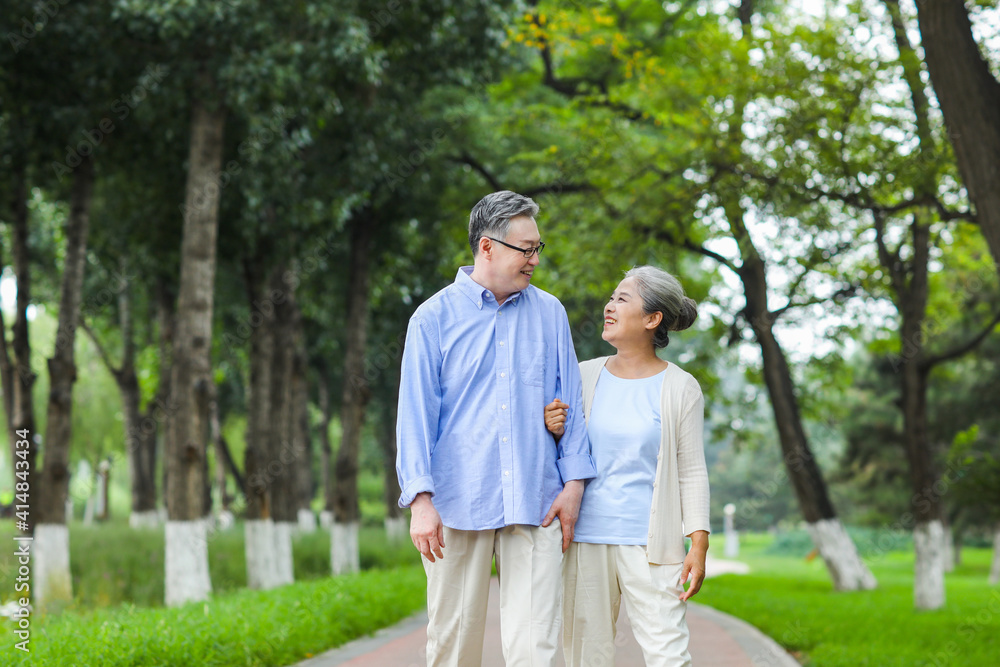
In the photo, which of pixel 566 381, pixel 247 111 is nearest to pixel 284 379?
pixel 247 111

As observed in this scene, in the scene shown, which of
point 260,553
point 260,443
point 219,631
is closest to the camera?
point 219,631

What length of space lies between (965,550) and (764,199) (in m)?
46.9

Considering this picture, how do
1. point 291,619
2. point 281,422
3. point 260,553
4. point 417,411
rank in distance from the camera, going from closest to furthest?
point 417,411 → point 291,619 → point 260,553 → point 281,422

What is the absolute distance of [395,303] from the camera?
21.8 m

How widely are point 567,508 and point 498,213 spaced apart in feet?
3.83

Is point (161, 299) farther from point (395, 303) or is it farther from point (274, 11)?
point (274, 11)

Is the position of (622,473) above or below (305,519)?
above

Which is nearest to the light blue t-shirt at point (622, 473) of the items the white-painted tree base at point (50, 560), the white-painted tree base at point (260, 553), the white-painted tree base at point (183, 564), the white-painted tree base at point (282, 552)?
the white-painted tree base at point (183, 564)

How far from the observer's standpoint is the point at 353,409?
16.5 meters

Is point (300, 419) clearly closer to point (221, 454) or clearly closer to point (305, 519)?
point (305, 519)

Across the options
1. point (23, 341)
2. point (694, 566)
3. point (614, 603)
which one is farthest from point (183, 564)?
point (694, 566)

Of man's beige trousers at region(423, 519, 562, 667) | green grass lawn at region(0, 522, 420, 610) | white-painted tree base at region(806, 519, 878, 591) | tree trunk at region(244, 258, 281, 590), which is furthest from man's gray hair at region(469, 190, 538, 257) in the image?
white-painted tree base at region(806, 519, 878, 591)

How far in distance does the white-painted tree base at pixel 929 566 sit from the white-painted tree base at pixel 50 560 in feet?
35.8

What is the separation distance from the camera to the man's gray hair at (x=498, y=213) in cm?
375
